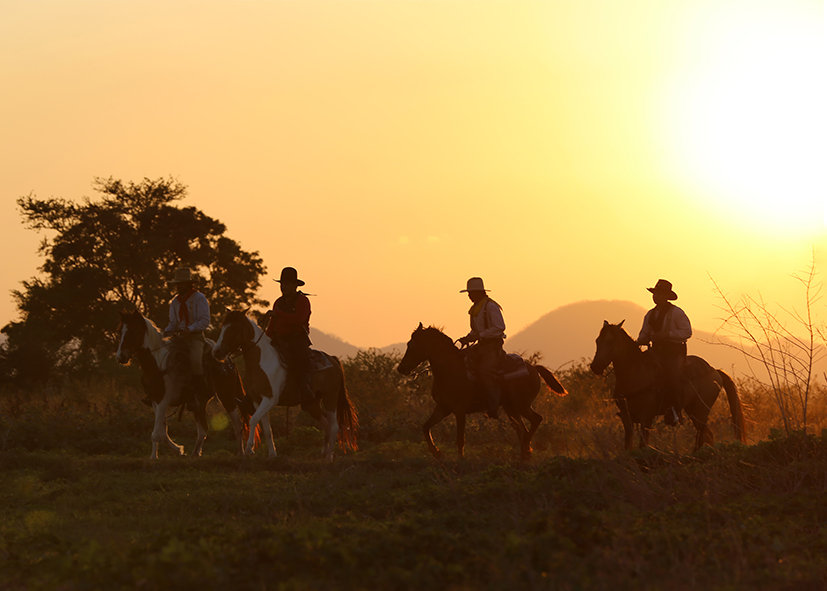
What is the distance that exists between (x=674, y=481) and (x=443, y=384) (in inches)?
197

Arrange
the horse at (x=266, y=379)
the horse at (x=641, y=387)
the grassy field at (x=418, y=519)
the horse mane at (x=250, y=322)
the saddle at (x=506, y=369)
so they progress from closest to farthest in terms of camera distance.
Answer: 1. the grassy field at (x=418, y=519)
2. the horse at (x=641, y=387)
3. the saddle at (x=506, y=369)
4. the horse at (x=266, y=379)
5. the horse mane at (x=250, y=322)

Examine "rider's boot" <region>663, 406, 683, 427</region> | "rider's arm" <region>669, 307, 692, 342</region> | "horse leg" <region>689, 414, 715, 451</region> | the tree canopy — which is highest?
the tree canopy

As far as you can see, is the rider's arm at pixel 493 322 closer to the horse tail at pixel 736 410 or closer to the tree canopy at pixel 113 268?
the horse tail at pixel 736 410

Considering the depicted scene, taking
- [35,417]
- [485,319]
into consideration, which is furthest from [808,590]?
[35,417]

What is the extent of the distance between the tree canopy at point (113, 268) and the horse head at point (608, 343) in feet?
84.2

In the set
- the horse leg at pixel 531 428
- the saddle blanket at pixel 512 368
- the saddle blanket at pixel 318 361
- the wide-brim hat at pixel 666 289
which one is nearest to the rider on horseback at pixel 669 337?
the wide-brim hat at pixel 666 289

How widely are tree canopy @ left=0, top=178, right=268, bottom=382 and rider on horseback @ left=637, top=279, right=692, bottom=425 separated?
25669 millimetres

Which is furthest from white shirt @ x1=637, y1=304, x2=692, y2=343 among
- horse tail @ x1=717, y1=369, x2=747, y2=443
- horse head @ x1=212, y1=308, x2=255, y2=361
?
horse head @ x1=212, y1=308, x2=255, y2=361

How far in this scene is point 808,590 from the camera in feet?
18.9

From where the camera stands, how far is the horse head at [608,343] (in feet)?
39.0

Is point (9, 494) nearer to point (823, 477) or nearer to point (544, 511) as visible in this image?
point (544, 511)

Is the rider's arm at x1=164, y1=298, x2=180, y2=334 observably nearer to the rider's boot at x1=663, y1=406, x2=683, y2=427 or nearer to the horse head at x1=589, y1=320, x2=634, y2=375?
the horse head at x1=589, y1=320, x2=634, y2=375

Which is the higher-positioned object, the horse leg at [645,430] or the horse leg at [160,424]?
the horse leg at [160,424]

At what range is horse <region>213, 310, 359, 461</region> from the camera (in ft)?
42.9
